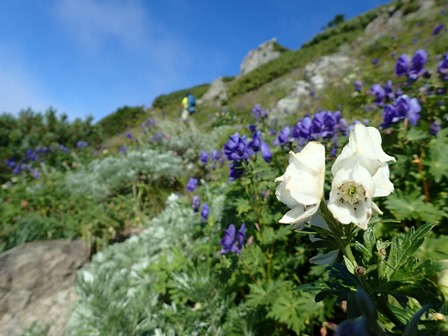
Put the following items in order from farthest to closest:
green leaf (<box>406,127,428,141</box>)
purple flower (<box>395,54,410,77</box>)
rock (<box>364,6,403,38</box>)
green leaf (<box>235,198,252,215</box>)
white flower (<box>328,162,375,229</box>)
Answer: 1. rock (<box>364,6,403,38</box>)
2. purple flower (<box>395,54,410,77</box>)
3. green leaf (<box>235,198,252,215</box>)
4. green leaf (<box>406,127,428,141</box>)
5. white flower (<box>328,162,375,229</box>)

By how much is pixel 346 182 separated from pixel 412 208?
1.45 meters

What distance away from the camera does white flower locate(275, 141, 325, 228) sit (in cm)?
70

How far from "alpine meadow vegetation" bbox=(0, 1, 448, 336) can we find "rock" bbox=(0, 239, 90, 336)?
0.21 m

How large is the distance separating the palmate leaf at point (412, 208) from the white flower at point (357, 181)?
52.5 inches

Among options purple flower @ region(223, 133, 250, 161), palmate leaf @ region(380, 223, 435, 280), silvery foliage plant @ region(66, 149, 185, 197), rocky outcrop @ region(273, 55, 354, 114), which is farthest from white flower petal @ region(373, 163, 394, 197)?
rocky outcrop @ region(273, 55, 354, 114)

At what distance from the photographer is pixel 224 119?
12156mm

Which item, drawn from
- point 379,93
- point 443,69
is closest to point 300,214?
point 443,69

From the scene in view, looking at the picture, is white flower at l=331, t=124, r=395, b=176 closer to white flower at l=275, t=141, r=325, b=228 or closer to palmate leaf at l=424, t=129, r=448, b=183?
white flower at l=275, t=141, r=325, b=228

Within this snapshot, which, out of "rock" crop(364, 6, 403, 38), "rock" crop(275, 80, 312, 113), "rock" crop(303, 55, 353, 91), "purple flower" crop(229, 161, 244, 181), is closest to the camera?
"purple flower" crop(229, 161, 244, 181)

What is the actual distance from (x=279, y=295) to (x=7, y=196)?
252 inches

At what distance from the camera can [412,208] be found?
1.84 meters

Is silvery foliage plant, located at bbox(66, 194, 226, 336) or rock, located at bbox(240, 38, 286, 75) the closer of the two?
silvery foliage plant, located at bbox(66, 194, 226, 336)

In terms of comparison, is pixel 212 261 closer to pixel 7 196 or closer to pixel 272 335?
pixel 272 335

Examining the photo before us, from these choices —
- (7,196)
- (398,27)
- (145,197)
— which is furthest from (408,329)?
(398,27)
